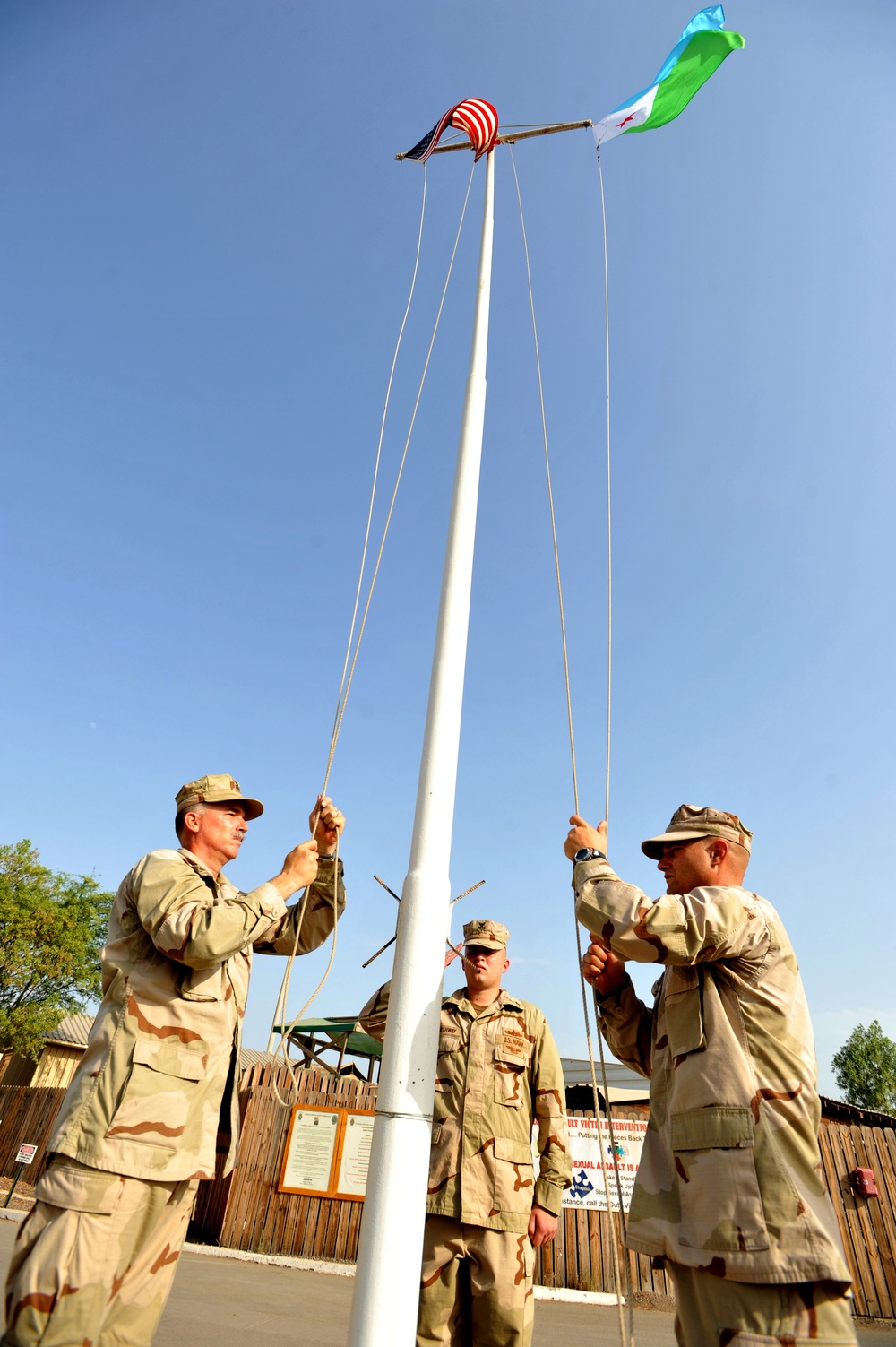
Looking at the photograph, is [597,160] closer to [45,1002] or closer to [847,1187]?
[847,1187]

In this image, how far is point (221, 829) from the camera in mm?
3023

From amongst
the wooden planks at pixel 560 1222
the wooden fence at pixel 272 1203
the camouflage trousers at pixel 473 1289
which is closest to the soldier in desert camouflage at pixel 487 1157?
the camouflage trousers at pixel 473 1289

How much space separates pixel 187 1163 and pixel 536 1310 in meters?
6.79

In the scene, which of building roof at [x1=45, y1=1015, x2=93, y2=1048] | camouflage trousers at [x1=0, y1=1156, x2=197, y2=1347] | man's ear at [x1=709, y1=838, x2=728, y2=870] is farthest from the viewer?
building roof at [x1=45, y1=1015, x2=93, y2=1048]

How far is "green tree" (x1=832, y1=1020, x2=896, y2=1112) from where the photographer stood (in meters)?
31.8

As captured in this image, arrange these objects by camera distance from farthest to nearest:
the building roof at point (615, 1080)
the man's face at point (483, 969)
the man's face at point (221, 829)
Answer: the building roof at point (615, 1080) → the man's face at point (483, 969) → the man's face at point (221, 829)

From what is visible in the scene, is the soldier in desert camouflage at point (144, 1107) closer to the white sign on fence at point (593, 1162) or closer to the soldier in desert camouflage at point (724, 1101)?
the soldier in desert camouflage at point (724, 1101)

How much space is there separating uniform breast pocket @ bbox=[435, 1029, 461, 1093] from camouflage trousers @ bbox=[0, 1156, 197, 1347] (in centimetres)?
156

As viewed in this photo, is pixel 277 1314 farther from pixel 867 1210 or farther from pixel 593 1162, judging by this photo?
pixel 867 1210

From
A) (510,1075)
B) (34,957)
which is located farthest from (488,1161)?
(34,957)

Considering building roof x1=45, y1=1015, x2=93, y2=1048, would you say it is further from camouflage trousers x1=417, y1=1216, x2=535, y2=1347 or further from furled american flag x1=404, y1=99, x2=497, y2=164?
furled american flag x1=404, y1=99, x2=497, y2=164

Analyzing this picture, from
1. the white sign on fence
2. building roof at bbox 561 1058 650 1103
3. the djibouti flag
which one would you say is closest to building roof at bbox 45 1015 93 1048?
building roof at bbox 561 1058 650 1103

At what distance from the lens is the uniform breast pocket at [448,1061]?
365cm

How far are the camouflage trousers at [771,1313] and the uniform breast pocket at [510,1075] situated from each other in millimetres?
1774
